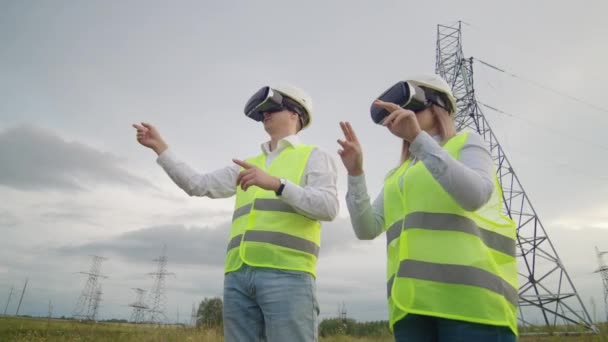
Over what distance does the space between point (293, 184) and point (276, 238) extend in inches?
16.1

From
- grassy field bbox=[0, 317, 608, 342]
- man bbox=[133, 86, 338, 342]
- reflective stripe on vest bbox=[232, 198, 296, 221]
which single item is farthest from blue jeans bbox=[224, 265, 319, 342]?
grassy field bbox=[0, 317, 608, 342]

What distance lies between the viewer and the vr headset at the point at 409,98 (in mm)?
2416

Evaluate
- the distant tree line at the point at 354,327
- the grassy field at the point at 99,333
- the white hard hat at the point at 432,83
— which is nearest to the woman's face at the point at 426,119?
Result: the white hard hat at the point at 432,83

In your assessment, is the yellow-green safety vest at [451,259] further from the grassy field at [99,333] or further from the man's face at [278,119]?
the grassy field at [99,333]

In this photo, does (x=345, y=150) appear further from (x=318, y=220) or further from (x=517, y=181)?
(x=517, y=181)

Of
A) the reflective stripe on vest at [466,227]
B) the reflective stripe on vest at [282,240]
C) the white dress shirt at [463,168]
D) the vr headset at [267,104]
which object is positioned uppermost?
the vr headset at [267,104]

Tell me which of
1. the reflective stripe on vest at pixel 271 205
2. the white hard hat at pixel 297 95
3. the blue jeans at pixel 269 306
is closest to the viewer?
the blue jeans at pixel 269 306

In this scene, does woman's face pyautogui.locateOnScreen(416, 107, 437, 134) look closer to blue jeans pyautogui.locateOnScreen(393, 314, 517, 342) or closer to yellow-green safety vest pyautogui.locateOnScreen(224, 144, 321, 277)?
yellow-green safety vest pyautogui.locateOnScreen(224, 144, 321, 277)

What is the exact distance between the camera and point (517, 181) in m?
17.5

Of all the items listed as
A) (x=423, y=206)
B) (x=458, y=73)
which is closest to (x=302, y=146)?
(x=423, y=206)

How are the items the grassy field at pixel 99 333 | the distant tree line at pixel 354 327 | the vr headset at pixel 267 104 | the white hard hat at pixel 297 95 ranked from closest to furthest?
the vr headset at pixel 267 104
the white hard hat at pixel 297 95
the grassy field at pixel 99 333
the distant tree line at pixel 354 327

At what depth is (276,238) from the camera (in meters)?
2.81

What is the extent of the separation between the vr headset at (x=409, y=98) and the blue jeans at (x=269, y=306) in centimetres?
121

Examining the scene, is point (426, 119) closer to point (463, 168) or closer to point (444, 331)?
point (463, 168)
